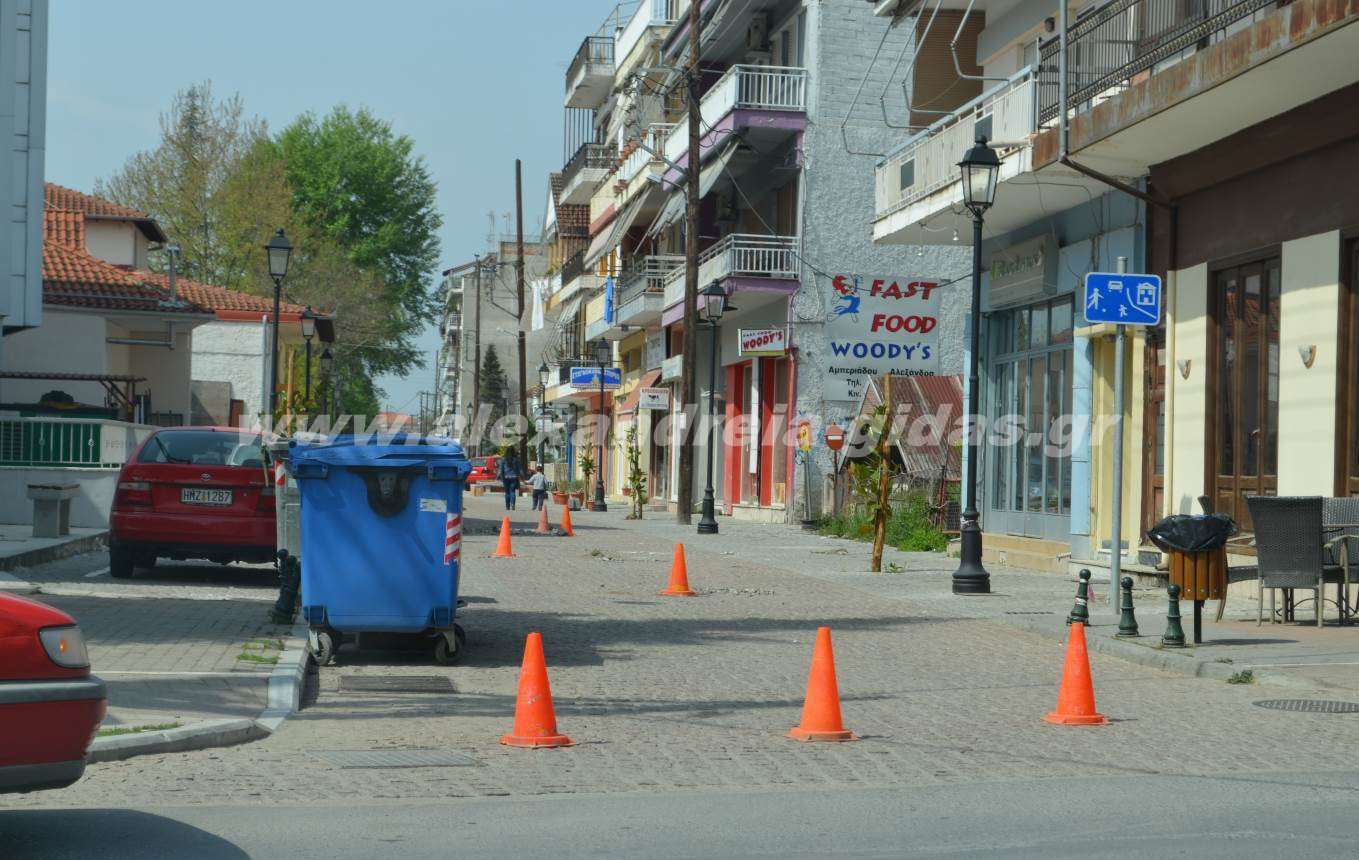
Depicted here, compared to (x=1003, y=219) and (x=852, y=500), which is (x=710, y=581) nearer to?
(x=1003, y=219)

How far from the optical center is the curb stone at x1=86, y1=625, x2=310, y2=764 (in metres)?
7.74

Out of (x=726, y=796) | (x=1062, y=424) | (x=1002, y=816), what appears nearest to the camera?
(x=1002, y=816)

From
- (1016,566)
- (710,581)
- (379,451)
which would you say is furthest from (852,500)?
(379,451)

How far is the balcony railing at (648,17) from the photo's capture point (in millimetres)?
52906

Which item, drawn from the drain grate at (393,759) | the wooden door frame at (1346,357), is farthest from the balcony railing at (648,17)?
the drain grate at (393,759)

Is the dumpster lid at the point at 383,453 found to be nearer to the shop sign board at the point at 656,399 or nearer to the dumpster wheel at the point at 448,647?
the dumpster wheel at the point at 448,647

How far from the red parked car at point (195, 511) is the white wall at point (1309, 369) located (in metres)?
9.93

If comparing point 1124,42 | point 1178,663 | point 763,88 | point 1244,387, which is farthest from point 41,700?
point 763,88

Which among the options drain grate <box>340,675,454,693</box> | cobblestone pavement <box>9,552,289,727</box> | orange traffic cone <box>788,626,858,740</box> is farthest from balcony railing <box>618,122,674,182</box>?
orange traffic cone <box>788,626,858,740</box>

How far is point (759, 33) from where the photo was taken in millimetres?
42062

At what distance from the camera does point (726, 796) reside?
288 inches

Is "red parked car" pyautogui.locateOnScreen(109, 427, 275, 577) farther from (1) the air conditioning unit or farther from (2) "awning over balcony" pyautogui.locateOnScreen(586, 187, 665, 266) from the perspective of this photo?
(2) "awning over balcony" pyautogui.locateOnScreen(586, 187, 665, 266)

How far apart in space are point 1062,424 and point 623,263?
35.2 meters

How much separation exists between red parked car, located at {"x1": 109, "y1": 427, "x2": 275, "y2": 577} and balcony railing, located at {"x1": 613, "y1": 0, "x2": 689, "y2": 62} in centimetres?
3623
